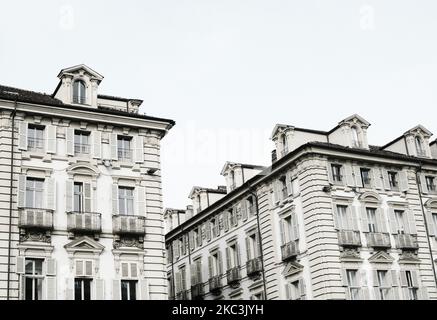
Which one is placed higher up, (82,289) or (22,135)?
(22,135)

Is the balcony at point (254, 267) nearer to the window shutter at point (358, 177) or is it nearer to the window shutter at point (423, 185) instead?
the window shutter at point (358, 177)

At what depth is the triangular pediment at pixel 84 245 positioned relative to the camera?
31500 millimetres

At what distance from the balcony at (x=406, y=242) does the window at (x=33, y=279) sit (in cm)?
2265

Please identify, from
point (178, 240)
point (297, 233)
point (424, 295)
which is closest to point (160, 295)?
point (297, 233)

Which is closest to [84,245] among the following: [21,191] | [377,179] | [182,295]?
[21,191]

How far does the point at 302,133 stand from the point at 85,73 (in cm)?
1544

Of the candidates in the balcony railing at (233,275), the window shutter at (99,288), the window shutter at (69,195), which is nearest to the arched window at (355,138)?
the balcony railing at (233,275)

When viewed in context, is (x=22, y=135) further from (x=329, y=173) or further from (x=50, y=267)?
(x=329, y=173)

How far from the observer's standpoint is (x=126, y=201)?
34188 millimetres

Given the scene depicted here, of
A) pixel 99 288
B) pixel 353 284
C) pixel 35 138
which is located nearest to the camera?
pixel 99 288

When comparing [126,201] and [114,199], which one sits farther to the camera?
[126,201]

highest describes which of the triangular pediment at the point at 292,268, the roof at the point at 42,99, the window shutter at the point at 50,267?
the roof at the point at 42,99

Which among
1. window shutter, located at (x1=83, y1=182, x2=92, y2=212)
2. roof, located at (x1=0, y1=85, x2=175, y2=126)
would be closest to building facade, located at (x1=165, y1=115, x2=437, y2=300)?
roof, located at (x1=0, y1=85, x2=175, y2=126)

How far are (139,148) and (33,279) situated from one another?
9182 millimetres
